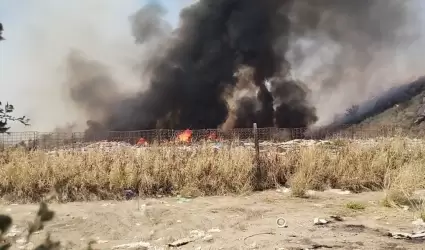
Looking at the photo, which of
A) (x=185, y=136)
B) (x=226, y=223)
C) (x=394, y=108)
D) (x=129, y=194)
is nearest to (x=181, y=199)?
(x=129, y=194)

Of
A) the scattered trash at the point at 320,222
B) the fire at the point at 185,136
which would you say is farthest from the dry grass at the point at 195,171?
the scattered trash at the point at 320,222

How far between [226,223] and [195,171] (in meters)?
2.51

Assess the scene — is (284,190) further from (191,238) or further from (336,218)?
(191,238)

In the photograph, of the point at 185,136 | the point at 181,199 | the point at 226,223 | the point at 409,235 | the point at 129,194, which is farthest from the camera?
the point at 185,136

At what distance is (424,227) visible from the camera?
584 cm

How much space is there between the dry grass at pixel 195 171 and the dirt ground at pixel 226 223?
42cm

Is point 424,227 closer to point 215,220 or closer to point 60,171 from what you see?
point 215,220

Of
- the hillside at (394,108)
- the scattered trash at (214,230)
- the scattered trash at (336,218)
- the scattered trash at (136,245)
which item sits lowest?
the scattered trash at (136,245)

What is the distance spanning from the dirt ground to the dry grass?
417mm

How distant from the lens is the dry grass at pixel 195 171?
8219 mm

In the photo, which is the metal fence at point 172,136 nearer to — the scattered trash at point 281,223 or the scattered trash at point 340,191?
the scattered trash at point 340,191

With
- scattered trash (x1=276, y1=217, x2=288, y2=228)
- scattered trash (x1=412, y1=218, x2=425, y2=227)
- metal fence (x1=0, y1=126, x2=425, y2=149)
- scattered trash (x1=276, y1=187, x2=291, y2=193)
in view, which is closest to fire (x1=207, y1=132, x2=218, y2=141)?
metal fence (x1=0, y1=126, x2=425, y2=149)

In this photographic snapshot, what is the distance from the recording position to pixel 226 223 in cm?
639

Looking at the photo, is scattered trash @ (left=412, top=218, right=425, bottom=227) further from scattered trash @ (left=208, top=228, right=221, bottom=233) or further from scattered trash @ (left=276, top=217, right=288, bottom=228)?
scattered trash @ (left=208, top=228, right=221, bottom=233)
